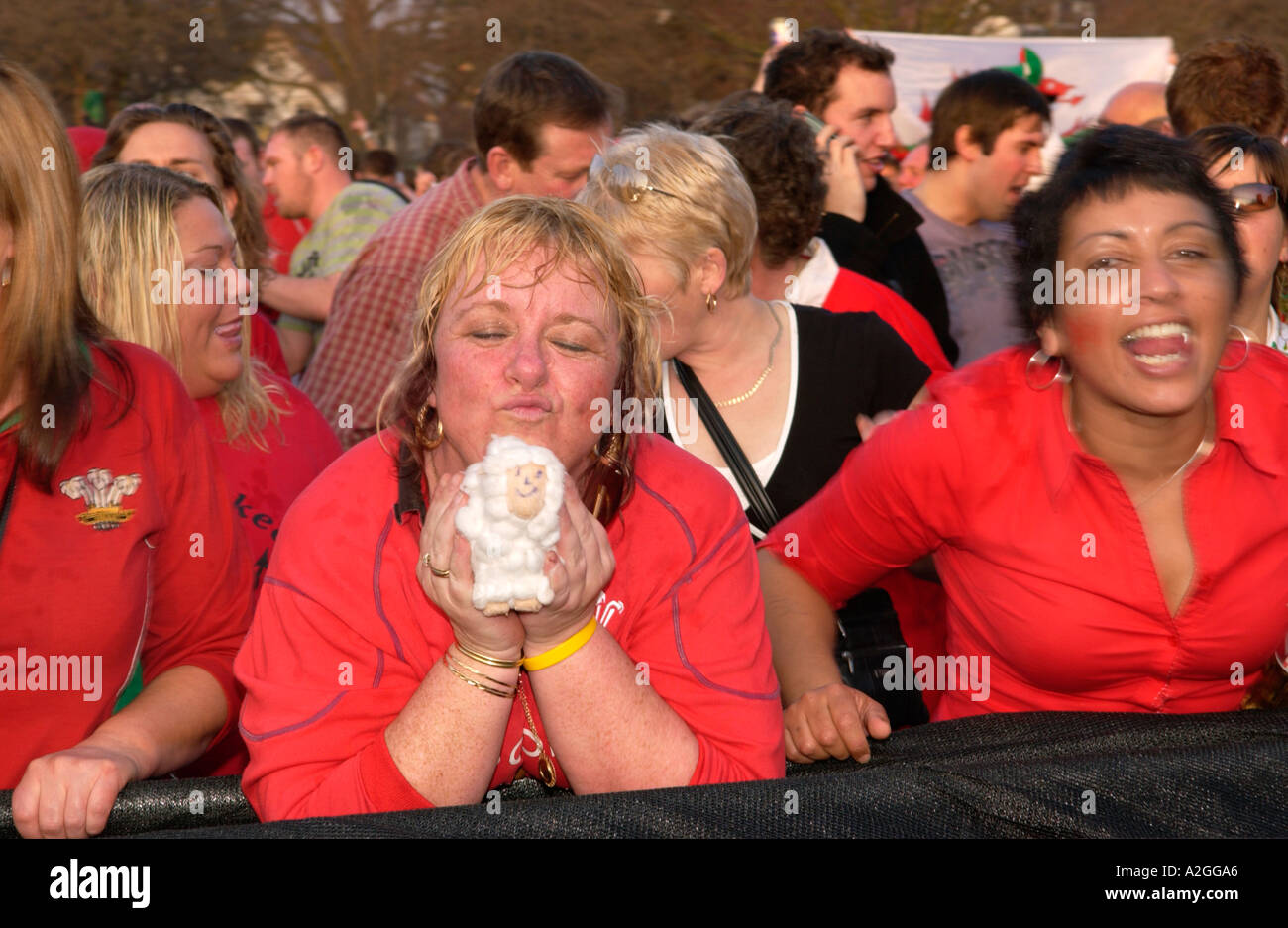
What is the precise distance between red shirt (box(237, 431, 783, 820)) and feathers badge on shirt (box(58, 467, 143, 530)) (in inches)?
14.6

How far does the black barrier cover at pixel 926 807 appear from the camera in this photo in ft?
5.23

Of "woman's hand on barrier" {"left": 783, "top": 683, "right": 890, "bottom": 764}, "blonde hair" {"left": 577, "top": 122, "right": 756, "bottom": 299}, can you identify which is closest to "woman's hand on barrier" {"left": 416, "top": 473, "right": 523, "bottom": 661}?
"woman's hand on barrier" {"left": 783, "top": 683, "right": 890, "bottom": 764}

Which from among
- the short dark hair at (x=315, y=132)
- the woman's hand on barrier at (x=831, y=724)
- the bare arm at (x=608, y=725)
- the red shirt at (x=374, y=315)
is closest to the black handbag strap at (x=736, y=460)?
the woman's hand on barrier at (x=831, y=724)

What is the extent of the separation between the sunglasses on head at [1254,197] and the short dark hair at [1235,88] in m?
1.21

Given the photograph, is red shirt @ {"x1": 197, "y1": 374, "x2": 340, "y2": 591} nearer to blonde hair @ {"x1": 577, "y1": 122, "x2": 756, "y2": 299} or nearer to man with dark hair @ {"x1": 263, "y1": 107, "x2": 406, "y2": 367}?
blonde hair @ {"x1": 577, "y1": 122, "x2": 756, "y2": 299}

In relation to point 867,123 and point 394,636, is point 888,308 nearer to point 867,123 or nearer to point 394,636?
point 867,123

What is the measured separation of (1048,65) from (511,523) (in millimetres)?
9288

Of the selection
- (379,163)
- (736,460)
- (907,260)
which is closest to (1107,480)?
(736,460)

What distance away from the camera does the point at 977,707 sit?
2531 mm

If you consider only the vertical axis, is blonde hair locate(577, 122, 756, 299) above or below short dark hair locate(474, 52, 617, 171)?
below

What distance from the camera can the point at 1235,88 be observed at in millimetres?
4371

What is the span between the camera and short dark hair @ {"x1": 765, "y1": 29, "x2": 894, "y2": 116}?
4977 mm
